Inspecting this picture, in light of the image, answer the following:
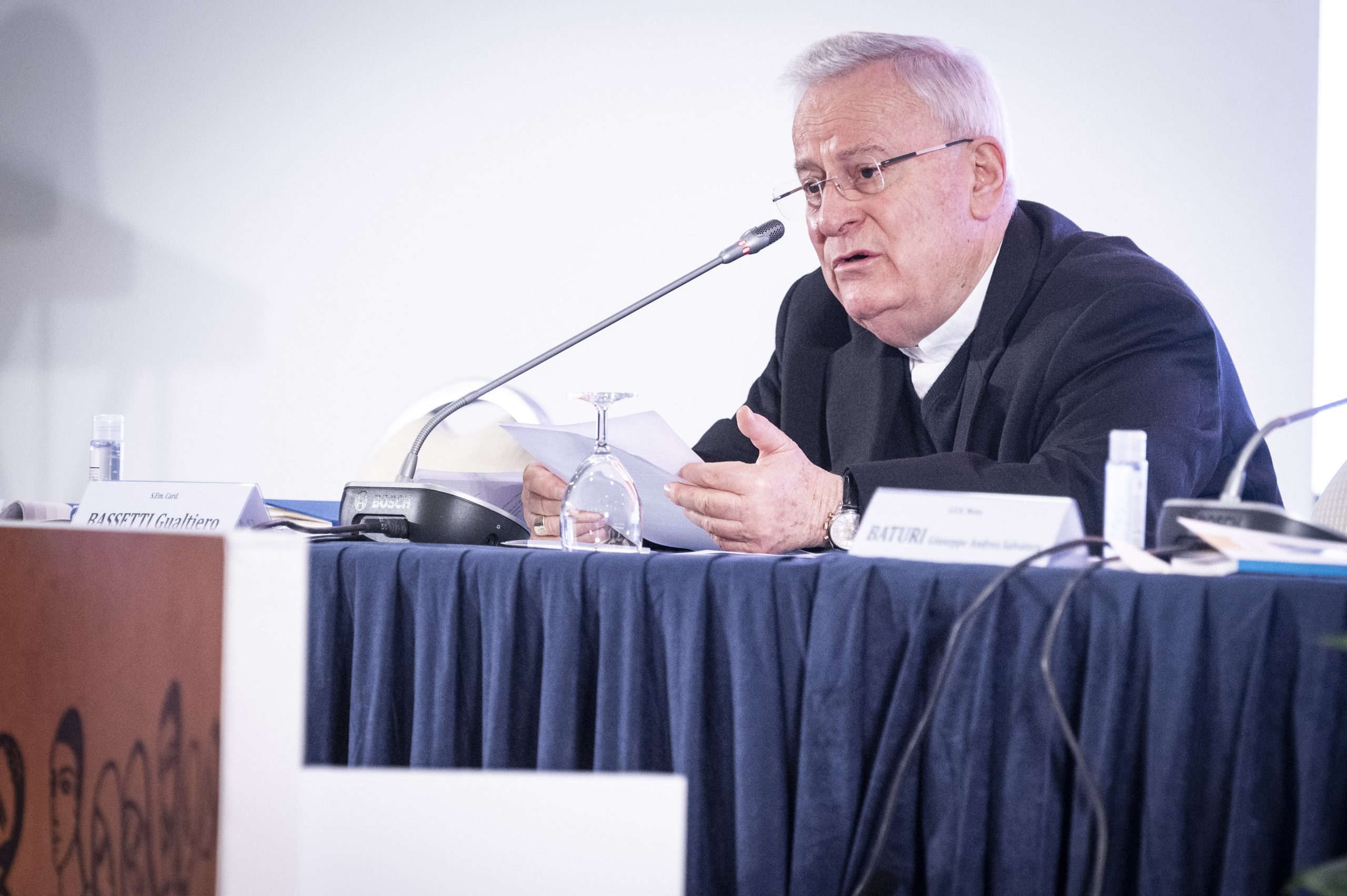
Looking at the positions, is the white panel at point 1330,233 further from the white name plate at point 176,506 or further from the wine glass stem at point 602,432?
the white name plate at point 176,506

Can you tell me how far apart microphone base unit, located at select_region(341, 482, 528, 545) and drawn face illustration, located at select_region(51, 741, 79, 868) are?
703 mm

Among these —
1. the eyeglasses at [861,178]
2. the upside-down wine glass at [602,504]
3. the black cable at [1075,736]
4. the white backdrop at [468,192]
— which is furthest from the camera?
the white backdrop at [468,192]

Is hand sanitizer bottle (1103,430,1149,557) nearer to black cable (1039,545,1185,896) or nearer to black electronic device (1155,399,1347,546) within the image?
black electronic device (1155,399,1347,546)

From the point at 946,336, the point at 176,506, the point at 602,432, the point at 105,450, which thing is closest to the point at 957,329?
the point at 946,336

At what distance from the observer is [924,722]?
0.90 m

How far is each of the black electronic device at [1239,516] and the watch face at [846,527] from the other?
1.20ft

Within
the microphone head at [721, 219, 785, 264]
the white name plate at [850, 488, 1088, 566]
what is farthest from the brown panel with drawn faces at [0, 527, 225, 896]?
the microphone head at [721, 219, 785, 264]

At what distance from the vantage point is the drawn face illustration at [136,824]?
1.93ft

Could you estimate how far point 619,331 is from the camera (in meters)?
3.69

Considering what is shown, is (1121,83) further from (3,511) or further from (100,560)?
(100,560)

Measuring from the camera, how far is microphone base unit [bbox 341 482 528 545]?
1.33m

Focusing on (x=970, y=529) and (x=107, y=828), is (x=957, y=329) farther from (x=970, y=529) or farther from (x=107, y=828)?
(x=107, y=828)

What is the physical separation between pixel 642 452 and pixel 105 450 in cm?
98

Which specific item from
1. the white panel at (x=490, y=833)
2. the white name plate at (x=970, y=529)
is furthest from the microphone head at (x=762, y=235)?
the white panel at (x=490, y=833)
